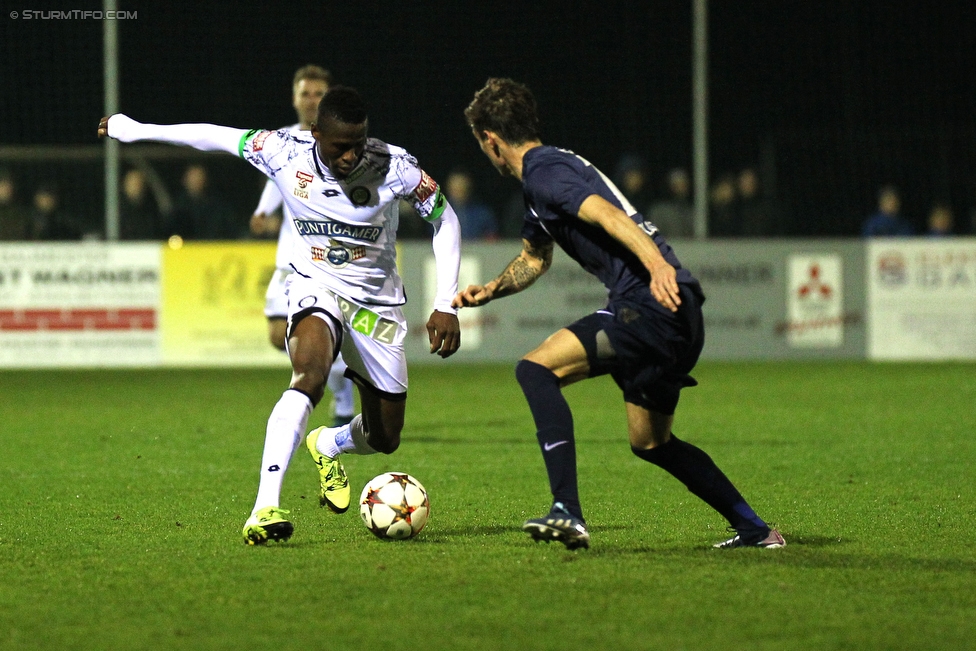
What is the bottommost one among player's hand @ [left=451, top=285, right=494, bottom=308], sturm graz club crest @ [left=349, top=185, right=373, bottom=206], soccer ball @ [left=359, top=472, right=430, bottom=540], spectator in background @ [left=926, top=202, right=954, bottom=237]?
spectator in background @ [left=926, top=202, right=954, bottom=237]

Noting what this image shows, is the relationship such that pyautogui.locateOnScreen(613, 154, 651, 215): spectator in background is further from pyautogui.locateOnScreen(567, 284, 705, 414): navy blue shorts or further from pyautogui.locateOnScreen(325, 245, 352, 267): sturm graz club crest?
pyautogui.locateOnScreen(567, 284, 705, 414): navy blue shorts

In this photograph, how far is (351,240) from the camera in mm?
6434

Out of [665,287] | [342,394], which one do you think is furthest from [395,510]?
[342,394]

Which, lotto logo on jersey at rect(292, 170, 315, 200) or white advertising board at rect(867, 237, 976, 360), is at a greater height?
lotto logo on jersey at rect(292, 170, 315, 200)

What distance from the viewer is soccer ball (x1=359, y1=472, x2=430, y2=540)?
5.90 metres

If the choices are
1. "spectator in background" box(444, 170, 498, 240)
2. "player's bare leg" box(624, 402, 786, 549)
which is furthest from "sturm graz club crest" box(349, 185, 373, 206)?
"spectator in background" box(444, 170, 498, 240)

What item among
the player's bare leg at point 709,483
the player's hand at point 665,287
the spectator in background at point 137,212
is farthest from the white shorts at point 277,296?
the spectator in background at point 137,212

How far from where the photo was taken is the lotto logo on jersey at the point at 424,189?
6414 millimetres

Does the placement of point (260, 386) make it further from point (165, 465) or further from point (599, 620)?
point (599, 620)

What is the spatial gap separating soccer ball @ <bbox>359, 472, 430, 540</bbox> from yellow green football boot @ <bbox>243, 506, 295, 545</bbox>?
48 cm

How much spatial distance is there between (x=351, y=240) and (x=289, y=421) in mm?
1038

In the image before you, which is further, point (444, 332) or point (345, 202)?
point (345, 202)

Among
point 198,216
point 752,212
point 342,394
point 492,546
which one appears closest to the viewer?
point 492,546

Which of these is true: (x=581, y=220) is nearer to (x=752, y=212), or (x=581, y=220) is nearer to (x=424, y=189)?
(x=424, y=189)
